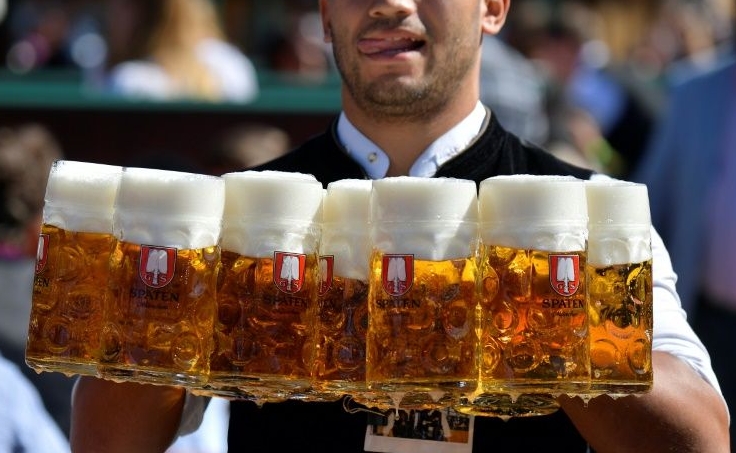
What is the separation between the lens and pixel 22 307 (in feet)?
14.1

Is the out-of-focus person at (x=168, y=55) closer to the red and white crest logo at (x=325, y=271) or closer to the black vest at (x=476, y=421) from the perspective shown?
the black vest at (x=476, y=421)

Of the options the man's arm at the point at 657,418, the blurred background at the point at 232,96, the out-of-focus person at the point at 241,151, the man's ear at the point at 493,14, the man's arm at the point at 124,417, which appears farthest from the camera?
the blurred background at the point at 232,96

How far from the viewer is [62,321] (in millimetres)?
2219

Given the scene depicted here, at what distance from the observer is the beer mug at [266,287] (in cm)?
215

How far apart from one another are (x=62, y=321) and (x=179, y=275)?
0.69ft

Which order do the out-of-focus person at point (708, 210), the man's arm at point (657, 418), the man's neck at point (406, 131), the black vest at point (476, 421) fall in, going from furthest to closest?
the out-of-focus person at point (708, 210), the man's neck at point (406, 131), the black vest at point (476, 421), the man's arm at point (657, 418)

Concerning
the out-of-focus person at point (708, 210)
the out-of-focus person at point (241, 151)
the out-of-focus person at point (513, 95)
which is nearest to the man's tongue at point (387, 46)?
the out-of-focus person at point (708, 210)

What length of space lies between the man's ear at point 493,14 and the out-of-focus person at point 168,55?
3592mm

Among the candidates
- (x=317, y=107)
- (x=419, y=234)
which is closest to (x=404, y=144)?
(x=419, y=234)

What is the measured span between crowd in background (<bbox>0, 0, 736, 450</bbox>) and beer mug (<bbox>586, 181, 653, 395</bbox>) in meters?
2.48

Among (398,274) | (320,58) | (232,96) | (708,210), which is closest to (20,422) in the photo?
(398,274)

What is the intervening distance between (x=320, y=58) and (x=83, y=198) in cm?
776

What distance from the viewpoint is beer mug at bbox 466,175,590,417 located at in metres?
2.10

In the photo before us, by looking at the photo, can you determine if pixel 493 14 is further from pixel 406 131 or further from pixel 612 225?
pixel 612 225
